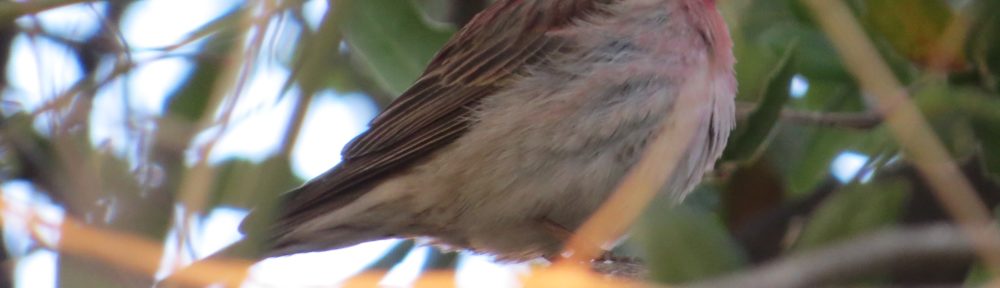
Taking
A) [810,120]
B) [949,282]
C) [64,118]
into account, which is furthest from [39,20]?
[949,282]

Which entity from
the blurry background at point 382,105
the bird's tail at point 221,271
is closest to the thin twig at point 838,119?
the blurry background at point 382,105

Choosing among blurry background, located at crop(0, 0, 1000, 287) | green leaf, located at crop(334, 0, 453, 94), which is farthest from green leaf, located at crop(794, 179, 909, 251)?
green leaf, located at crop(334, 0, 453, 94)

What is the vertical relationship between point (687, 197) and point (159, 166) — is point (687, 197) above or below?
below

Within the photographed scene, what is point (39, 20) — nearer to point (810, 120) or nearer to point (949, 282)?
point (810, 120)

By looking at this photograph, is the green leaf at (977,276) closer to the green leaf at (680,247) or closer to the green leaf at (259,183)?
the green leaf at (680,247)

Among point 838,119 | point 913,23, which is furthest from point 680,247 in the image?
point 838,119

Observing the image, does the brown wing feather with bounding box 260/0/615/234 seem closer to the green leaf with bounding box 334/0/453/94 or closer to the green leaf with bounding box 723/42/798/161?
the green leaf with bounding box 334/0/453/94
